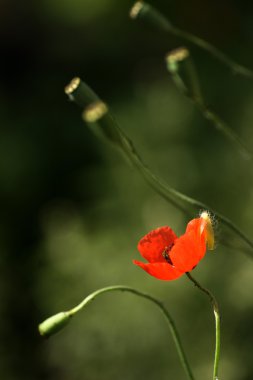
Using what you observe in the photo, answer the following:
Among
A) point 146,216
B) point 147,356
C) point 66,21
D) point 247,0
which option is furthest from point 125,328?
point 66,21

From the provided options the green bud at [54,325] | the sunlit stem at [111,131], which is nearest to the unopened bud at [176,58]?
the sunlit stem at [111,131]

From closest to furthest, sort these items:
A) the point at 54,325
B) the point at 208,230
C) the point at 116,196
A: 1. the point at 54,325
2. the point at 208,230
3. the point at 116,196

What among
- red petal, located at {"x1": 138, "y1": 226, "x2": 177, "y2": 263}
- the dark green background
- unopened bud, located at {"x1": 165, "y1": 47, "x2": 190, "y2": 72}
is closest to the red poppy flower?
red petal, located at {"x1": 138, "y1": 226, "x2": 177, "y2": 263}

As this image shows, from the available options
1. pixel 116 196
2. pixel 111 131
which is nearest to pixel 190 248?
pixel 111 131

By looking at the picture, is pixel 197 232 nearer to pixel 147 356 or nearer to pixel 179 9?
pixel 147 356

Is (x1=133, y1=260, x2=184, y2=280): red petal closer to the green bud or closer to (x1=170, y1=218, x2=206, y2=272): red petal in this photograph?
(x1=170, y1=218, x2=206, y2=272): red petal

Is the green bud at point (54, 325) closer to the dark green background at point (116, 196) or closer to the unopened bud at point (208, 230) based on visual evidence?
the unopened bud at point (208, 230)

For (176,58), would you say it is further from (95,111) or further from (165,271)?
(165,271)

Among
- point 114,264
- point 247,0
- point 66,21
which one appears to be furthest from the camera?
point 66,21
